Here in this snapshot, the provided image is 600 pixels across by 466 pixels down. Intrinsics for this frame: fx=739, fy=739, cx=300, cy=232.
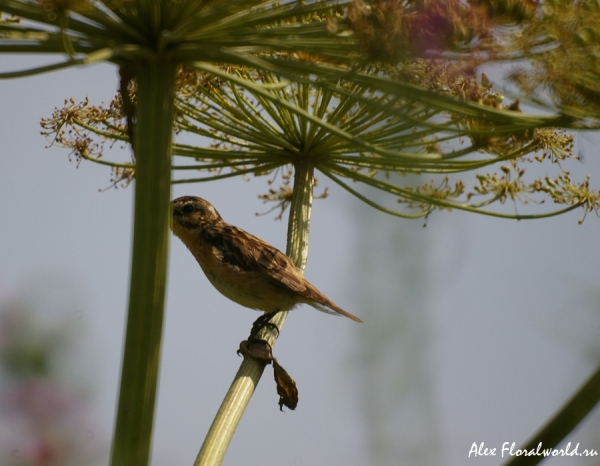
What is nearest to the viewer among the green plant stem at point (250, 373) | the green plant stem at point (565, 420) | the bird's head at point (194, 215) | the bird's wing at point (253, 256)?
the green plant stem at point (565, 420)

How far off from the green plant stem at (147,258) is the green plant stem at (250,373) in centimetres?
63

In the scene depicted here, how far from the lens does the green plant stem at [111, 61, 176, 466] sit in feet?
8.36

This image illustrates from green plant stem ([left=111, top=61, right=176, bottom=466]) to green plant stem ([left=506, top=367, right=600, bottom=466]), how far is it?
4.88 ft

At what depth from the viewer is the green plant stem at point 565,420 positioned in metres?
1.25

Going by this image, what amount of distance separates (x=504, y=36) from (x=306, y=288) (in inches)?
104

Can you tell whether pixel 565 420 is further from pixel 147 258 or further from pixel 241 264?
pixel 241 264

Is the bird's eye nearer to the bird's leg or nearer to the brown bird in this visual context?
the brown bird

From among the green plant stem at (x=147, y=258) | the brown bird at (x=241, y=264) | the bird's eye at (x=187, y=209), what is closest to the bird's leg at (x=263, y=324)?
the brown bird at (x=241, y=264)

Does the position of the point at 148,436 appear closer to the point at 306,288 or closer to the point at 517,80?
the point at 517,80

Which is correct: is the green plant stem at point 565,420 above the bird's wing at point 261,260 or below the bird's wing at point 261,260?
above

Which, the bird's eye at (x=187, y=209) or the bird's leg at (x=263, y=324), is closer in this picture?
the bird's leg at (x=263, y=324)

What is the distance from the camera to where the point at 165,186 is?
2.67m

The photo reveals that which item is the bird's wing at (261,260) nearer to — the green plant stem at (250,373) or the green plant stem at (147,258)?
the green plant stem at (250,373)

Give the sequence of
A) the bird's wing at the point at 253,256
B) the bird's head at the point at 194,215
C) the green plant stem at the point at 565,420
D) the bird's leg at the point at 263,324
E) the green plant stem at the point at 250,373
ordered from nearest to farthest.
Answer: the green plant stem at the point at 565,420, the green plant stem at the point at 250,373, the bird's leg at the point at 263,324, the bird's wing at the point at 253,256, the bird's head at the point at 194,215
